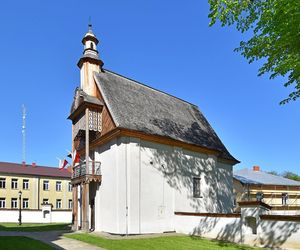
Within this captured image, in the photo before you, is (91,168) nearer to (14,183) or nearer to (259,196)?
(259,196)

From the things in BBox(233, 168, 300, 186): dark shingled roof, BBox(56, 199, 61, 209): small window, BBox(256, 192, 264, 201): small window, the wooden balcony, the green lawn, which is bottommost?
BBox(56, 199, 61, 209): small window

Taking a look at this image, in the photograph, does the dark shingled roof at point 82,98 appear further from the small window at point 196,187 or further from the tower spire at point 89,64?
the small window at point 196,187

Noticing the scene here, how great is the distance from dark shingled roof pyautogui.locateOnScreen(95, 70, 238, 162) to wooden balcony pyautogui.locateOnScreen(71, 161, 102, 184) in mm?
3638

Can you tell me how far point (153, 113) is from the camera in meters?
23.0

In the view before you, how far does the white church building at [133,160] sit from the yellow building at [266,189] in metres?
11.9

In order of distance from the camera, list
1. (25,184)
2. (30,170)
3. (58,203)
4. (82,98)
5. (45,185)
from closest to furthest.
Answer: (82,98), (25,184), (30,170), (45,185), (58,203)

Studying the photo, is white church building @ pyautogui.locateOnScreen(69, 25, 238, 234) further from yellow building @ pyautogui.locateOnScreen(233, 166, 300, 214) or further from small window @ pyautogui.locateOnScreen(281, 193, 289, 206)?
small window @ pyautogui.locateOnScreen(281, 193, 289, 206)

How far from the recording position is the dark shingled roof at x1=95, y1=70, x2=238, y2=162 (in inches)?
807

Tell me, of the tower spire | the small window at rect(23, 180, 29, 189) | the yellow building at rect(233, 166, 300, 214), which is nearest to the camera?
the tower spire

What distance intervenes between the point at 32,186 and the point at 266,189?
32.3 metres

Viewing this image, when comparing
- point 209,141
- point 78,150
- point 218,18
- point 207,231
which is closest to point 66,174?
point 78,150

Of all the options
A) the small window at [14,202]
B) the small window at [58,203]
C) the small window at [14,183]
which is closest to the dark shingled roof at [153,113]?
the small window at [14,183]

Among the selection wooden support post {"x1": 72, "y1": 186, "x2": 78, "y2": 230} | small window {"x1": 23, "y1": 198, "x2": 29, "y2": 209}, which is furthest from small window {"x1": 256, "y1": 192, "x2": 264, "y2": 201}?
small window {"x1": 23, "y1": 198, "x2": 29, "y2": 209}

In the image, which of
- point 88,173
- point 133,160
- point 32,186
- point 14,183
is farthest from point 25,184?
point 133,160
